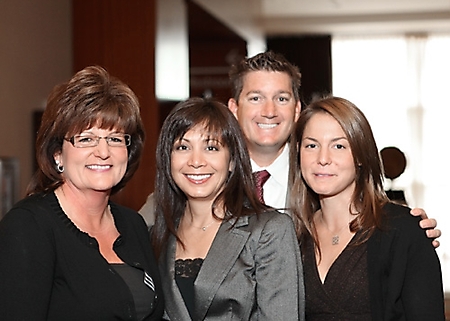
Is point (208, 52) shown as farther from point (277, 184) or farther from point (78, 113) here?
point (78, 113)

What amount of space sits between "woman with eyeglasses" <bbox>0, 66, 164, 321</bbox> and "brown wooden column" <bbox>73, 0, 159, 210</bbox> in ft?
9.72

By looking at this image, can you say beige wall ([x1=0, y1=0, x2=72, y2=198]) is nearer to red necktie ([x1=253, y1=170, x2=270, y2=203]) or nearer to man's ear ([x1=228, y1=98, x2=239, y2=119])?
man's ear ([x1=228, y1=98, x2=239, y2=119])

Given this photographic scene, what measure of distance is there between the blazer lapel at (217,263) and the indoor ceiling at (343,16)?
602 centimetres

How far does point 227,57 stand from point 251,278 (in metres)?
5.12

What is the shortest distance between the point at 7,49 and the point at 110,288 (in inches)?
106

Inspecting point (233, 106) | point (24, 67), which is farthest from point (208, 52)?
point (233, 106)

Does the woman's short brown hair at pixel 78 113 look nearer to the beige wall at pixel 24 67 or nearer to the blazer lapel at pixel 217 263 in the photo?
the blazer lapel at pixel 217 263

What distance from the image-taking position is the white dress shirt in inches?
129

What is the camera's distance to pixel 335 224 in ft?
9.30

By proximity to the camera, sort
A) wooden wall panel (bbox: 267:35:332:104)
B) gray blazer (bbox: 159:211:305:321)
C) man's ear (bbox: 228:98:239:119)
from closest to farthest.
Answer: gray blazer (bbox: 159:211:305:321) < man's ear (bbox: 228:98:239:119) < wooden wall panel (bbox: 267:35:332:104)

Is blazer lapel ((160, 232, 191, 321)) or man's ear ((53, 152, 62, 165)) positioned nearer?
man's ear ((53, 152, 62, 165))

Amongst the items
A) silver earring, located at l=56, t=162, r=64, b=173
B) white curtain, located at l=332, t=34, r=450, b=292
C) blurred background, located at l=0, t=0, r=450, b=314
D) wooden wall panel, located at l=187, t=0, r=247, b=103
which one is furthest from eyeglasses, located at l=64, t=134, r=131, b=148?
white curtain, located at l=332, t=34, r=450, b=292

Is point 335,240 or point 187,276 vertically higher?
point 335,240

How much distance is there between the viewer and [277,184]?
10.8ft
